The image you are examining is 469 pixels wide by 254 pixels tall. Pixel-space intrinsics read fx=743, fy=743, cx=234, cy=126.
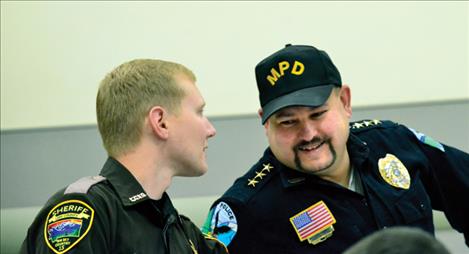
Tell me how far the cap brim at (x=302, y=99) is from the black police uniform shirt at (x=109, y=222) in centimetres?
36

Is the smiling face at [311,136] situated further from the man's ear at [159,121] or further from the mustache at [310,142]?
the man's ear at [159,121]

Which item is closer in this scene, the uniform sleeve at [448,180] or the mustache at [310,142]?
the mustache at [310,142]

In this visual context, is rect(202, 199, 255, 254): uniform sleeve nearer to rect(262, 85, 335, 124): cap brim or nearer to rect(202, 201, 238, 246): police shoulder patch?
rect(202, 201, 238, 246): police shoulder patch

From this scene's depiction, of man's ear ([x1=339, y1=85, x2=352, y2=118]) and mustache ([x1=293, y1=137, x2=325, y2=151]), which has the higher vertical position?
man's ear ([x1=339, y1=85, x2=352, y2=118])

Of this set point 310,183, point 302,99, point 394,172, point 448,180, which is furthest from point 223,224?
point 448,180

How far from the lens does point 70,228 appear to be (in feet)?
5.09

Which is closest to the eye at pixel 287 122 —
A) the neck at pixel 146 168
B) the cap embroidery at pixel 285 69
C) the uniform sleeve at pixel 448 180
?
the cap embroidery at pixel 285 69

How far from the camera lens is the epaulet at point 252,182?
1.99 m

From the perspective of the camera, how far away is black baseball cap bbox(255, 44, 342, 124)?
6.35 feet

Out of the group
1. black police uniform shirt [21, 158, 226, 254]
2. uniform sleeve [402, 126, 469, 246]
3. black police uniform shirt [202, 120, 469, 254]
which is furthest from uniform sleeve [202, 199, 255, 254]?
uniform sleeve [402, 126, 469, 246]

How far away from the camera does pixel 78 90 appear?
2729 mm

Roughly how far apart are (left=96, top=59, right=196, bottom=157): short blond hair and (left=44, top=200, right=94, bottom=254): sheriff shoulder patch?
10.4 inches

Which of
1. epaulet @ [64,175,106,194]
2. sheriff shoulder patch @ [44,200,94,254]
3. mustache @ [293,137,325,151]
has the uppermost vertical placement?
epaulet @ [64,175,106,194]

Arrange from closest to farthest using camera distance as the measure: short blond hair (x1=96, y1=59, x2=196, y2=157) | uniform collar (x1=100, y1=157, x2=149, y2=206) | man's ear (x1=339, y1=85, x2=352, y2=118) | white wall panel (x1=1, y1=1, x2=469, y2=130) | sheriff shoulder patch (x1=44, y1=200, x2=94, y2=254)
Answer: sheriff shoulder patch (x1=44, y1=200, x2=94, y2=254) → uniform collar (x1=100, y1=157, x2=149, y2=206) → short blond hair (x1=96, y1=59, x2=196, y2=157) → man's ear (x1=339, y1=85, x2=352, y2=118) → white wall panel (x1=1, y1=1, x2=469, y2=130)
